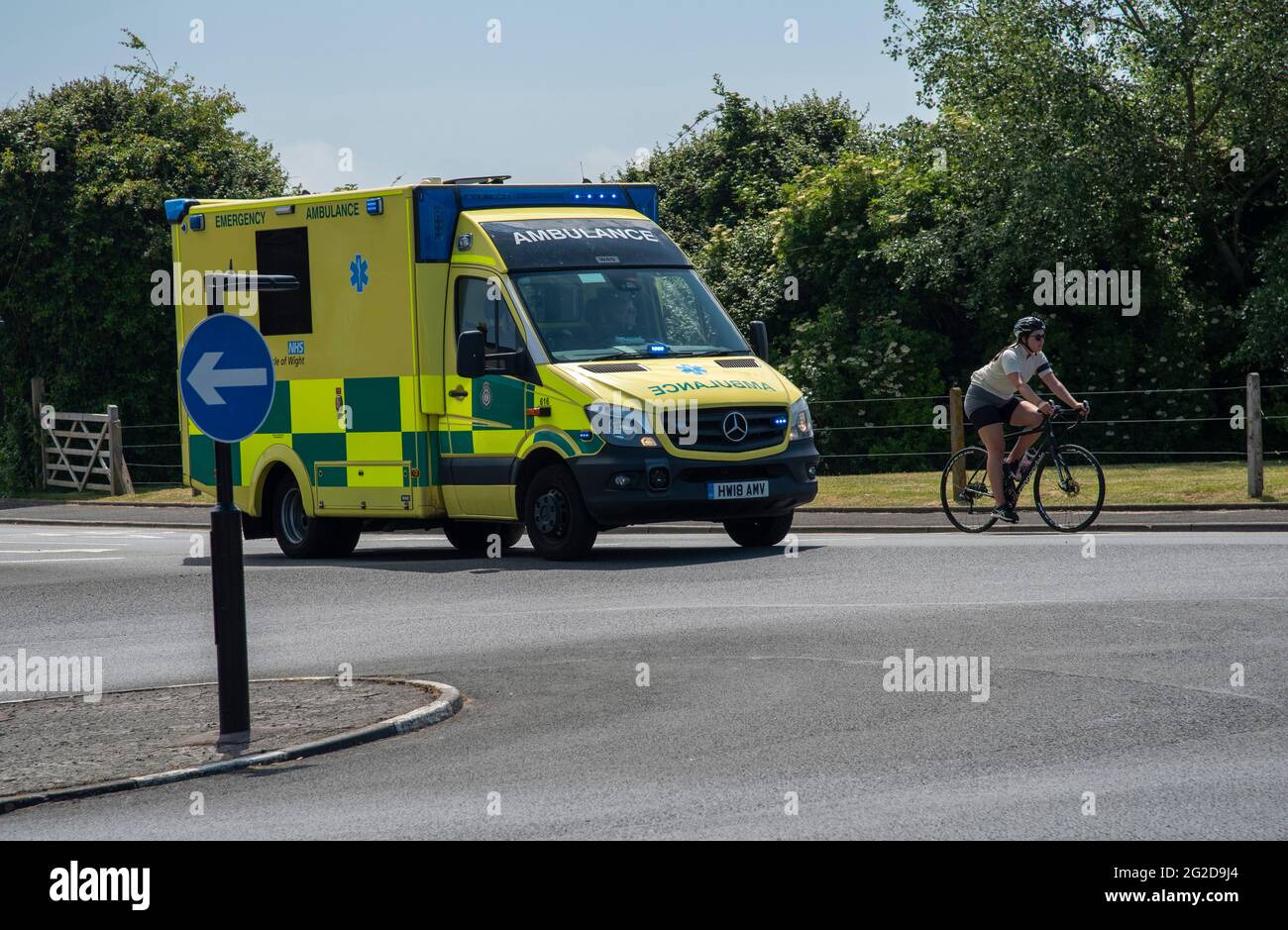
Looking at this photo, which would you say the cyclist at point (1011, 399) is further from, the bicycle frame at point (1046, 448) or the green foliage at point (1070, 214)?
the green foliage at point (1070, 214)

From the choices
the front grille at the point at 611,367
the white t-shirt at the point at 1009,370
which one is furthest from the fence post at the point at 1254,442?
the front grille at the point at 611,367

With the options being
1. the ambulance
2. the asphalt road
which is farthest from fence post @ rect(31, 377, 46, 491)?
the asphalt road

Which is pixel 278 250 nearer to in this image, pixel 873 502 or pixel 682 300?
pixel 682 300

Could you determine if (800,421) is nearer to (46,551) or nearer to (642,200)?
(642,200)

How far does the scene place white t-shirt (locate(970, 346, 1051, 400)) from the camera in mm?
15930

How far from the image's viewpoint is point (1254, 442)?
18484 millimetres

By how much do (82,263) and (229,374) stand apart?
2818cm

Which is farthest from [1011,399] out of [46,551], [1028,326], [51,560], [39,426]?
[39,426]

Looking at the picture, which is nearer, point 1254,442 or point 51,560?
point 1254,442

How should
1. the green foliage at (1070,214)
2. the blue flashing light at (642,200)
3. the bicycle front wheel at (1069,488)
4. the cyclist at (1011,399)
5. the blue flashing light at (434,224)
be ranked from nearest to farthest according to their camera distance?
the cyclist at (1011,399) < the bicycle front wheel at (1069,488) < the blue flashing light at (434,224) < the blue flashing light at (642,200) < the green foliage at (1070,214)

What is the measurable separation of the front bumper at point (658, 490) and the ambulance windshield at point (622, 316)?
1107 mm

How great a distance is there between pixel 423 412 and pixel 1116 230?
50.2 feet

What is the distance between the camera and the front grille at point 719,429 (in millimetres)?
14945
